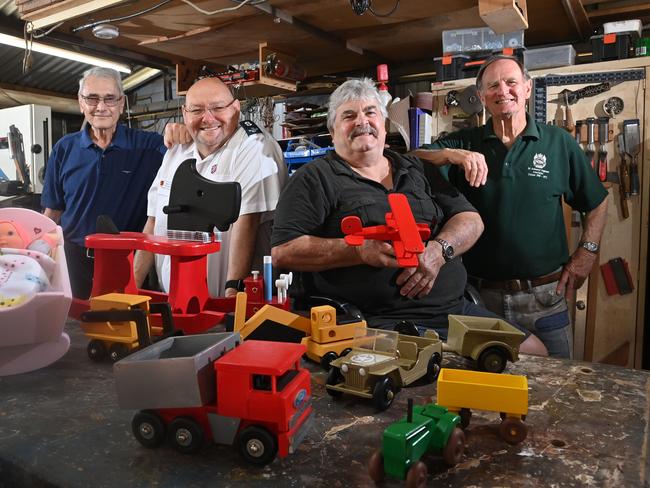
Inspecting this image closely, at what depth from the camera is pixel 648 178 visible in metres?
2.84

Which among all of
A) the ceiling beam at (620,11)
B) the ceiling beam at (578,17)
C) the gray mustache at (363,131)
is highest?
the ceiling beam at (620,11)

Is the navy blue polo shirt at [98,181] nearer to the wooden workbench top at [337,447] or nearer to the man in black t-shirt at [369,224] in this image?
the man in black t-shirt at [369,224]

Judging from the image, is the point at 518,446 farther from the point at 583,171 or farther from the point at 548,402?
the point at 583,171

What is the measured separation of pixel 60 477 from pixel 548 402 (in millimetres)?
787

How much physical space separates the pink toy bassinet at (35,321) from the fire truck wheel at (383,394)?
27.2 inches

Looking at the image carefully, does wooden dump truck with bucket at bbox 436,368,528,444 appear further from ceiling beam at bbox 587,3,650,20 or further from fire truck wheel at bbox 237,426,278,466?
ceiling beam at bbox 587,3,650,20

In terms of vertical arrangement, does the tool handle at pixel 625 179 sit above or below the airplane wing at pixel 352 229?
above

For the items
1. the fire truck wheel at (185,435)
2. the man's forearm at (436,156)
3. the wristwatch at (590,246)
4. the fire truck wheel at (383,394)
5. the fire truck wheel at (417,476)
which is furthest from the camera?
the wristwatch at (590,246)

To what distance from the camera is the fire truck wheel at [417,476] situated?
669 mm

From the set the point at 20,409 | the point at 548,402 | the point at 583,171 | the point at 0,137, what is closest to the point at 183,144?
the point at 20,409

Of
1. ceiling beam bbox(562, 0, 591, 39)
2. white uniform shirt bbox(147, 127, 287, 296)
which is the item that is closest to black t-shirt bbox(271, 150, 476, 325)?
white uniform shirt bbox(147, 127, 287, 296)

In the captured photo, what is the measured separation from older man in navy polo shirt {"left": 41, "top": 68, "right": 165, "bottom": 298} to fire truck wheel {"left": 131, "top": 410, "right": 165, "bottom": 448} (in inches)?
59.6

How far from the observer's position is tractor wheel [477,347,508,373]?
1.12 meters

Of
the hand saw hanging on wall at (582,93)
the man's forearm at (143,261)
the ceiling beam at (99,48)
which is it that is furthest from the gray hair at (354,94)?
the ceiling beam at (99,48)
